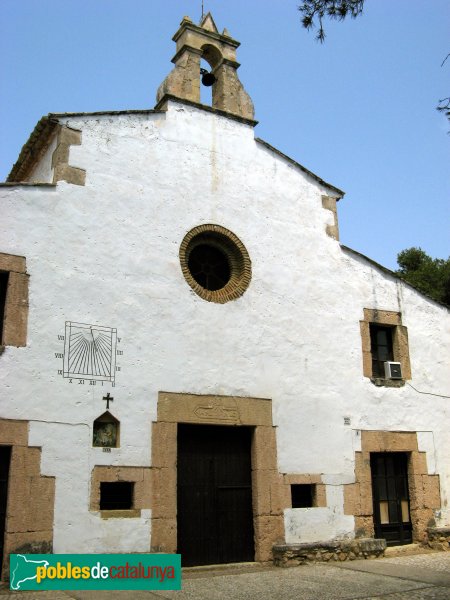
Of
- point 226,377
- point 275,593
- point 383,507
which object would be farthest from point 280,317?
point 275,593

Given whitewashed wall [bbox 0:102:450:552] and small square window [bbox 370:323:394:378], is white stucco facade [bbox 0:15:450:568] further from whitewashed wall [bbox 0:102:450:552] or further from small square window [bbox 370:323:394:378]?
small square window [bbox 370:323:394:378]

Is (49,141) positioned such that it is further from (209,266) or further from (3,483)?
(3,483)

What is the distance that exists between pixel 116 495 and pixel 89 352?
6.42ft

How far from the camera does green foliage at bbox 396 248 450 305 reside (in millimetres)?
22241

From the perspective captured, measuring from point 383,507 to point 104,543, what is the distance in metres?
5.11

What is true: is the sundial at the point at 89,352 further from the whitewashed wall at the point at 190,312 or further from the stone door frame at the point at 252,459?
the stone door frame at the point at 252,459

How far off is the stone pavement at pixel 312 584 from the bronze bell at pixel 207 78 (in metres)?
8.45

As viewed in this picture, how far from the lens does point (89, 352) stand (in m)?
8.61

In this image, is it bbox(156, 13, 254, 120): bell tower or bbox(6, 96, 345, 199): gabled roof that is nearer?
bbox(6, 96, 345, 199): gabled roof

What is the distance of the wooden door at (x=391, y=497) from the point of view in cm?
1077

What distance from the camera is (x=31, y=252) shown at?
8547mm

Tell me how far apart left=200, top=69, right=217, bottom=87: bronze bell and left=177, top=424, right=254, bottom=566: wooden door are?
21.2 ft

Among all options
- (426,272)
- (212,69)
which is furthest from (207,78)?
(426,272)

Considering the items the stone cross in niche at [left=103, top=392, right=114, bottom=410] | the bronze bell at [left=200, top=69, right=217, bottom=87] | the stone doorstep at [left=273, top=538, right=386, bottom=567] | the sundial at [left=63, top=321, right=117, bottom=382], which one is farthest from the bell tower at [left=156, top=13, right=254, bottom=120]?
the stone doorstep at [left=273, top=538, right=386, bottom=567]
